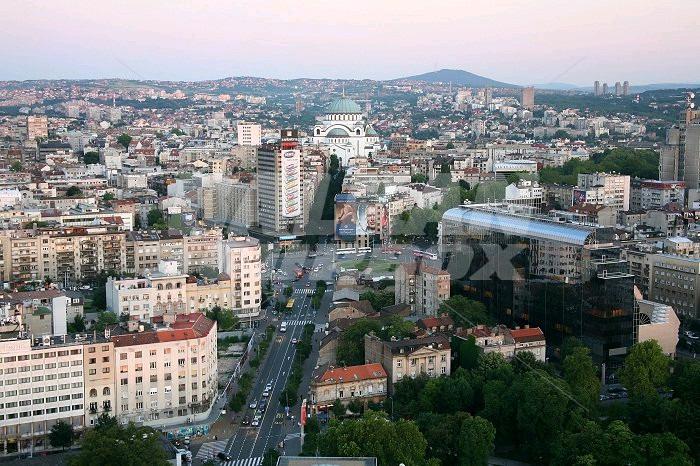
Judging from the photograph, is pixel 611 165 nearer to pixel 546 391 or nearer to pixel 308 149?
pixel 308 149

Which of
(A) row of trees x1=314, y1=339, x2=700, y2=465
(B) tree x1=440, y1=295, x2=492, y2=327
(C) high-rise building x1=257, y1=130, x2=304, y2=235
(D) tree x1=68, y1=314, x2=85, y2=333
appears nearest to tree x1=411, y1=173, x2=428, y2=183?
(C) high-rise building x1=257, y1=130, x2=304, y2=235

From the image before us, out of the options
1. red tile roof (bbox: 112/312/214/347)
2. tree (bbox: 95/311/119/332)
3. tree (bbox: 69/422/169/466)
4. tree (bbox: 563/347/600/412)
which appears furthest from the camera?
tree (bbox: 95/311/119/332)

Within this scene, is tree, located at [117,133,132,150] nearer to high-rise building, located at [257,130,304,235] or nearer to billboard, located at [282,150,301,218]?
high-rise building, located at [257,130,304,235]

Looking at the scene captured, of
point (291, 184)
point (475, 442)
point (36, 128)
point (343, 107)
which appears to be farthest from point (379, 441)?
point (36, 128)

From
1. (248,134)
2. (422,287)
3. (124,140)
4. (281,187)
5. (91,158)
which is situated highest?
(248,134)

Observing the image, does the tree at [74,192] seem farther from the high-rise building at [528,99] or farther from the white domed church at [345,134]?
the high-rise building at [528,99]

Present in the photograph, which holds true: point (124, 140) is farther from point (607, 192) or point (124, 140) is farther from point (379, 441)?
point (379, 441)

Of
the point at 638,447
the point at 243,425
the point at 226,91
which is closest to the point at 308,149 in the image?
the point at 243,425
